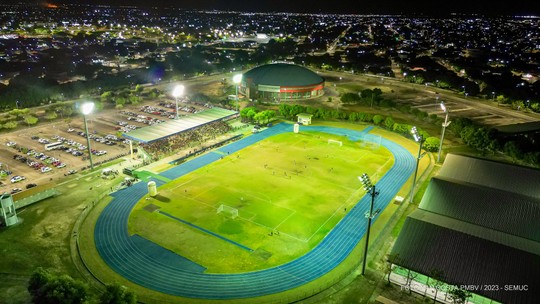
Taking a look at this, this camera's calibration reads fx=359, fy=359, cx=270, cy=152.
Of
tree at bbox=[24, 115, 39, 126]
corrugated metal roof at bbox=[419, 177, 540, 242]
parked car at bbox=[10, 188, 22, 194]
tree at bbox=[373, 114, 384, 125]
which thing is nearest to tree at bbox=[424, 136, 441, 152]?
tree at bbox=[373, 114, 384, 125]

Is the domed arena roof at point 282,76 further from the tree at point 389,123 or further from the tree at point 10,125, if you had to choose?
the tree at point 10,125

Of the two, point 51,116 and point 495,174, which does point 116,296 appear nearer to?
point 495,174

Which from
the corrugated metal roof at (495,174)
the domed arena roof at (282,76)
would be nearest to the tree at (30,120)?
the domed arena roof at (282,76)

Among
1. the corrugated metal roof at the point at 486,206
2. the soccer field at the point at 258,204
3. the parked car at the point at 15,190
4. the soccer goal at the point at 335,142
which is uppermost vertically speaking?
the corrugated metal roof at the point at 486,206

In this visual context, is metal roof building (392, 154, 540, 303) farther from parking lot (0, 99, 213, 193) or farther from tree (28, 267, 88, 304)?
parking lot (0, 99, 213, 193)

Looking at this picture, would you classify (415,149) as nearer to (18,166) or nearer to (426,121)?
(426,121)

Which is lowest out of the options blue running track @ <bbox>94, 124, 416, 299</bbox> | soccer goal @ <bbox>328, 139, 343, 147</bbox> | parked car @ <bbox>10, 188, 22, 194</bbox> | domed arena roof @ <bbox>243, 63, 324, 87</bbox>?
parked car @ <bbox>10, 188, 22, 194</bbox>
